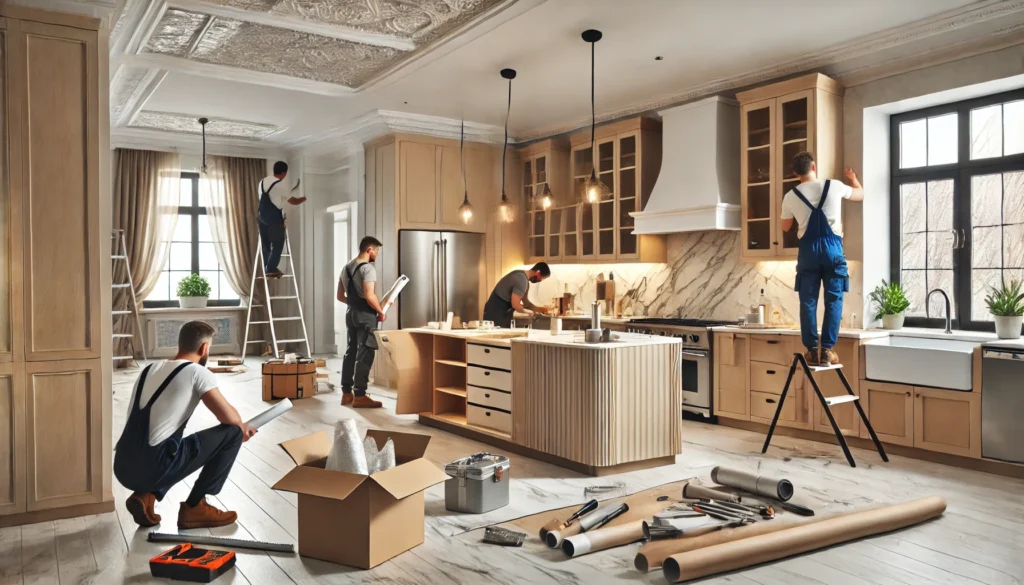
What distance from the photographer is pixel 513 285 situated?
22.7 feet

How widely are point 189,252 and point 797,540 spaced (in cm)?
966

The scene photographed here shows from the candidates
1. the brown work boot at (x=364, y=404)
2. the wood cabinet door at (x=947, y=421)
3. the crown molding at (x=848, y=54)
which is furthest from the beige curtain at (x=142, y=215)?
the wood cabinet door at (x=947, y=421)

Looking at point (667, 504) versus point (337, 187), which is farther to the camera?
point (337, 187)

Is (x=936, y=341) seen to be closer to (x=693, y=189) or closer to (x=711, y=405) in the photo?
(x=711, y=405)

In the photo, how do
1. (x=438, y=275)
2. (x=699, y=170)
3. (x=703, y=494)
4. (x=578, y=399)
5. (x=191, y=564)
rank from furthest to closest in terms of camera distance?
(x=438, y=275) < (x=699, y=170) < (x=578, y=399) < (x=703, y=494) < (x=191, y=564)

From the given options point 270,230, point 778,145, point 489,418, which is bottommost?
point 489,418

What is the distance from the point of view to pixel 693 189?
6.55 metres

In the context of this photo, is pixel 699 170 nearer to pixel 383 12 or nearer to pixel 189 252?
pixel 383 12

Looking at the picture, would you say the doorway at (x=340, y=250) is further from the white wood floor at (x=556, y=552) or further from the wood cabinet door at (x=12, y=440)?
the wood cabinet door at (x=12, y=440)

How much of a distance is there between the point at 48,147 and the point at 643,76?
4.56m

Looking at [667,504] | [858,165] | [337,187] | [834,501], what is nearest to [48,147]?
[667,504]

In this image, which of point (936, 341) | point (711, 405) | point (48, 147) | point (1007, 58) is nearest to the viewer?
point (48, 147)

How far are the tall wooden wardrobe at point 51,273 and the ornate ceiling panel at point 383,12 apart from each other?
1470mm

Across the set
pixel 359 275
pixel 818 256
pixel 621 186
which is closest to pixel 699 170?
pixel 621 186
